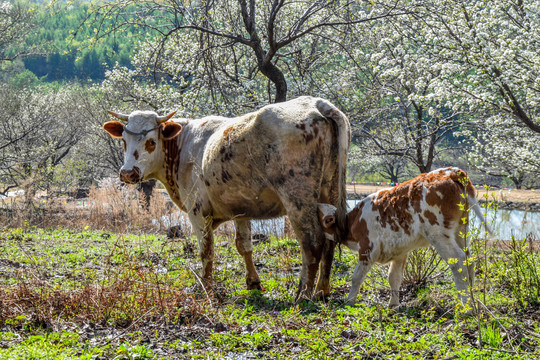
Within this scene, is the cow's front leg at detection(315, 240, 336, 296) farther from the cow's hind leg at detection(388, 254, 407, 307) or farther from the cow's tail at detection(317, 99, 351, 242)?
the cow's hind leg at detection(388, 254, 407, 307)

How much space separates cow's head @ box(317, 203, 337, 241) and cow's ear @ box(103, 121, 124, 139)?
12.0 ft

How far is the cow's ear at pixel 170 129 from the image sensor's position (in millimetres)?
7807

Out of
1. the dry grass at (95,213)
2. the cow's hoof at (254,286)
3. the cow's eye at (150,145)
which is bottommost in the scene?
the dry grass at (95,213)

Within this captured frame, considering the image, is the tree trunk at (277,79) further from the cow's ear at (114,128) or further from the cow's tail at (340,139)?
the cow's tail at (340,139)

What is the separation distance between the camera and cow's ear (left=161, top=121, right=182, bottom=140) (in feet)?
25.6

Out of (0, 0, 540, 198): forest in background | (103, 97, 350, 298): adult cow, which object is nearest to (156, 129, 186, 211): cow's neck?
(103, 97, 350, 298): adult cow

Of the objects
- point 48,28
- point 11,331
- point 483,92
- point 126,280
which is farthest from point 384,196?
point 48,28

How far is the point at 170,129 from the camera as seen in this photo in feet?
25.8

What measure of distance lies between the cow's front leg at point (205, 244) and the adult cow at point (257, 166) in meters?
0.01

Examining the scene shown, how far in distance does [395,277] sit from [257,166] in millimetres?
2125

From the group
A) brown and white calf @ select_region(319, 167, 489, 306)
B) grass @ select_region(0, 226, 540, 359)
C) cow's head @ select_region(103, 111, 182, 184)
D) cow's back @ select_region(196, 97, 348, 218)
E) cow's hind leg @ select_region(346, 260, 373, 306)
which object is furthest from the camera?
cow's head @ select_region(103, 111, 182, 184)

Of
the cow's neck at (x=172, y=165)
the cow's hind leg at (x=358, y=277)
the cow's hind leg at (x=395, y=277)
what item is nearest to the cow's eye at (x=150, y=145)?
the cow's neck at (x=172, y=165)

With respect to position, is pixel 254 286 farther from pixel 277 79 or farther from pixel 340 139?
pixel 277 79

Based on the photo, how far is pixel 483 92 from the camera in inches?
509
